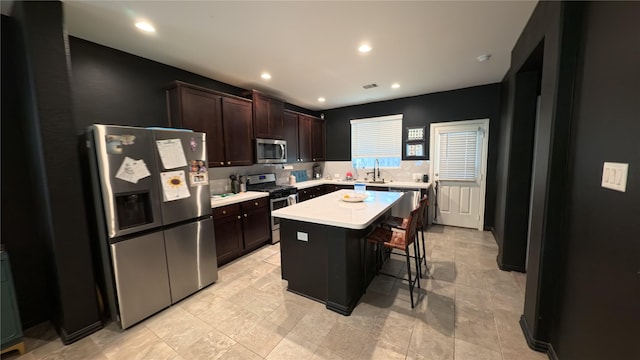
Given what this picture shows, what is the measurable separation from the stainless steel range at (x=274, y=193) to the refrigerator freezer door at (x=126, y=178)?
1.78 metres

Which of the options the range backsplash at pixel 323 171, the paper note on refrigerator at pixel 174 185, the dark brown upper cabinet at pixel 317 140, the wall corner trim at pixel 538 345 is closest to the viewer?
the wall corner trim at pixel 538 345

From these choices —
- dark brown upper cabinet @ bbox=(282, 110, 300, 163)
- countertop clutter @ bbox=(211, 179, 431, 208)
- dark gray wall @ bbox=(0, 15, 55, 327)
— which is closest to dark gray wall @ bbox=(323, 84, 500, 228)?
countertop clutter @ bbox=(211, 179, 431, 208)

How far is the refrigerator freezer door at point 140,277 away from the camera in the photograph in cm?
195

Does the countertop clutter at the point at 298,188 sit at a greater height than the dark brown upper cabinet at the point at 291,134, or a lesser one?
lesser

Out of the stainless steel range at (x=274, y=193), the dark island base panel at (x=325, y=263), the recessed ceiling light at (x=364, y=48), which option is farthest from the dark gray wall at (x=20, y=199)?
the recessed ceiling light at (x=364, y=48)

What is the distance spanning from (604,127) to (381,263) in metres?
2.37

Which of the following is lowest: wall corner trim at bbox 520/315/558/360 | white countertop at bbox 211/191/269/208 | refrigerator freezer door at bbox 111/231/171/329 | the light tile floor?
the light tile floor

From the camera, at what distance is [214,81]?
3482 mm

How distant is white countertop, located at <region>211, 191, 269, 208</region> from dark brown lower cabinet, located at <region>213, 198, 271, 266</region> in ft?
0.21

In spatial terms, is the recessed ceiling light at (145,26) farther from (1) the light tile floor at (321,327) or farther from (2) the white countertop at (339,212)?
(1) the light tile floor at (321,327)

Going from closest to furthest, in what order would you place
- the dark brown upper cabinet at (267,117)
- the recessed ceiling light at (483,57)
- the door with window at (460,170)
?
1. the recessed ceiling light at (483,57)
2. the dark brown upper cabinet at (267,117)
3. the door with window at (460,170)

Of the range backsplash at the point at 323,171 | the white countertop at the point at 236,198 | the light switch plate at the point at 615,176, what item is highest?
the light switch plate at the point at 615,176

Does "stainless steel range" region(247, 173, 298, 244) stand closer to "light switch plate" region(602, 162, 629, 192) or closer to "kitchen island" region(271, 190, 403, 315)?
"kitchen island" region(271, 190, 403, 315)

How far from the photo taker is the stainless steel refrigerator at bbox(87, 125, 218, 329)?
1.88 meters
